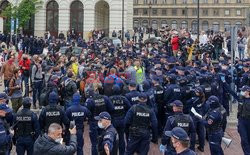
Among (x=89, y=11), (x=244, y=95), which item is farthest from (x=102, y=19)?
(x=244, y=95)

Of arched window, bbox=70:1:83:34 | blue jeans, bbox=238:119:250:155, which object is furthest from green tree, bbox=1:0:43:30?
blue jeans, bbox=238:119:250:155

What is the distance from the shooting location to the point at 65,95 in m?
14.9

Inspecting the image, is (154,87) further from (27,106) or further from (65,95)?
(27,106)

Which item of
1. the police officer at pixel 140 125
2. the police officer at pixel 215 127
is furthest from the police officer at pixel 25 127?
the police officer at pixel 215 127

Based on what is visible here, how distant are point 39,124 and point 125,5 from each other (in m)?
43.5

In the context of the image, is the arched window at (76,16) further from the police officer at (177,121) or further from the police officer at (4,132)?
the police officer at (177,121)

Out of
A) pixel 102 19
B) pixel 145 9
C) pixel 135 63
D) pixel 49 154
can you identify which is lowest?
pixel 49 154

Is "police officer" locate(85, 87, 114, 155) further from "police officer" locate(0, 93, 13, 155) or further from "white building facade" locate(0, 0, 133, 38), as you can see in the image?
"white building facade" locate(0, 0, 133, 38)

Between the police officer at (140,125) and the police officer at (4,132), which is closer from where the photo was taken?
the police officer at (4,132)

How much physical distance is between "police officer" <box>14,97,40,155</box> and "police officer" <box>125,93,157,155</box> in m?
2.27

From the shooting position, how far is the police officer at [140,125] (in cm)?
1092

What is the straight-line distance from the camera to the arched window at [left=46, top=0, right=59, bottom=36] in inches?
2126

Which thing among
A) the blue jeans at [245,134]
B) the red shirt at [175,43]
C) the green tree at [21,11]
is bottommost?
the blue jeans at [245,134]

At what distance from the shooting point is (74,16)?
5378cm
